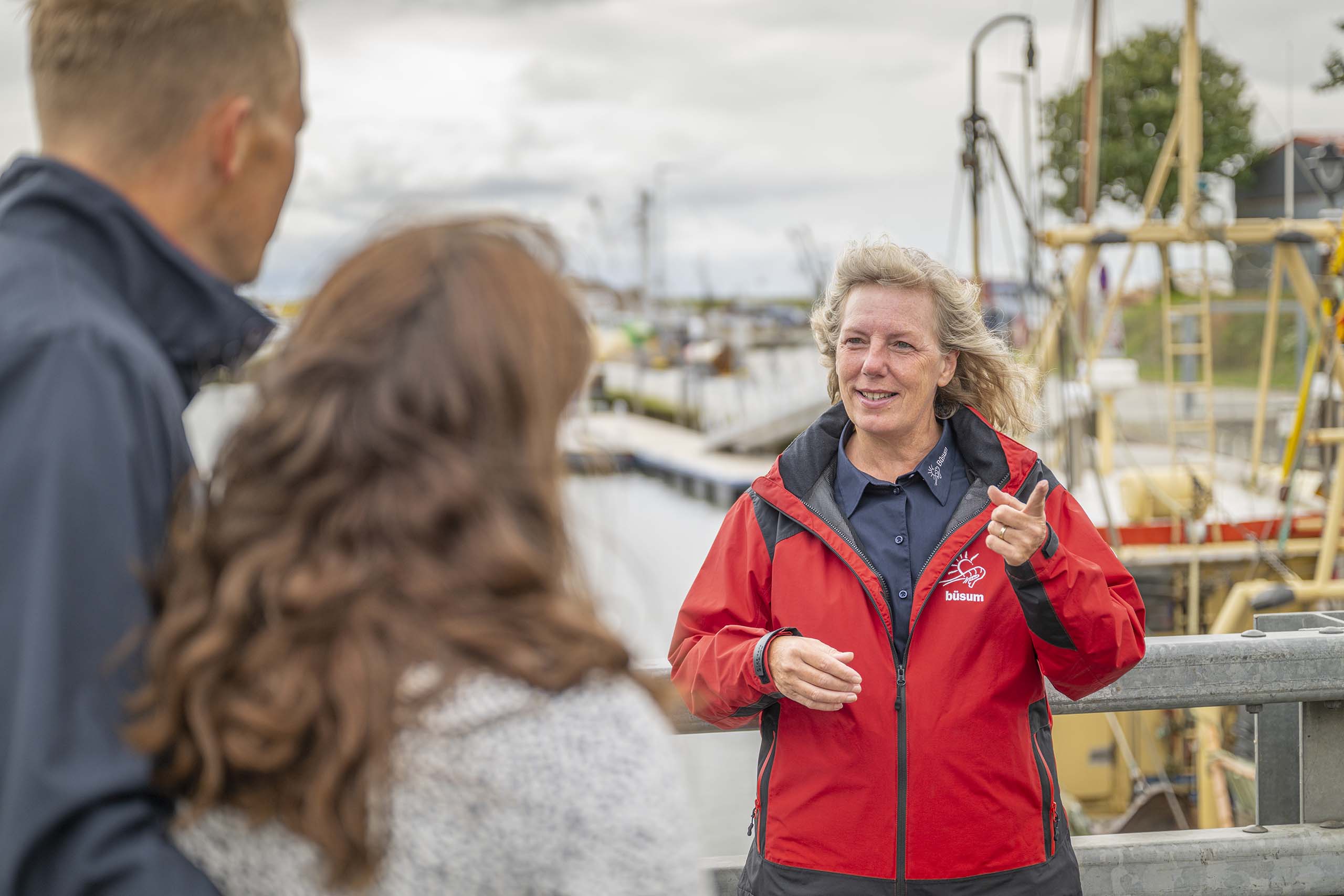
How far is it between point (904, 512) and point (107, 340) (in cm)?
200

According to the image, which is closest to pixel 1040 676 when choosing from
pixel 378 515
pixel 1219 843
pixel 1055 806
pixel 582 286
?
pixel 1055 806

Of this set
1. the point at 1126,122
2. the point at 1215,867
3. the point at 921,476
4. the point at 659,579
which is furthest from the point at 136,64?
the point at 1126,122

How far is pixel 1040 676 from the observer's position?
8.89 feet

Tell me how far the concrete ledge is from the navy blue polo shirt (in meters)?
0.88

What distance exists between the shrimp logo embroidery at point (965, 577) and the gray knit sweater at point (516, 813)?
5.16ft

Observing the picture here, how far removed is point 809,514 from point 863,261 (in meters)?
0.76

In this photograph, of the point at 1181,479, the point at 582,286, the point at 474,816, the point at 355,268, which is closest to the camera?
the point at 474,816

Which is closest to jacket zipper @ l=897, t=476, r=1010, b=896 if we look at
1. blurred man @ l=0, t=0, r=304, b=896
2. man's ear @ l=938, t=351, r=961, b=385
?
man's ear @ l=938, t=351, r=961, b=385

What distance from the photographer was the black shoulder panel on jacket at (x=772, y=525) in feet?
9.23

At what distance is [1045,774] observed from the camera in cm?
267

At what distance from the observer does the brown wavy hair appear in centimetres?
115

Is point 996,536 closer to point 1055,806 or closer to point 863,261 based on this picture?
point 1055,806

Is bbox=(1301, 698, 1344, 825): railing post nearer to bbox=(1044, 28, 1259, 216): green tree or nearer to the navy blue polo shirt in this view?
the navy blue polo shirt

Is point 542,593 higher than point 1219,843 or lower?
higher
